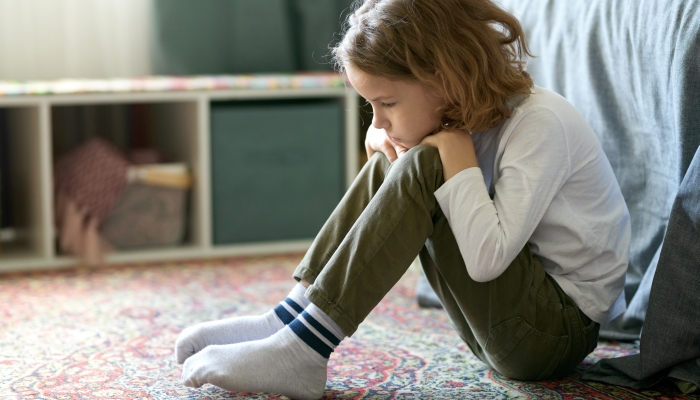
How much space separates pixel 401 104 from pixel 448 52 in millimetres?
91

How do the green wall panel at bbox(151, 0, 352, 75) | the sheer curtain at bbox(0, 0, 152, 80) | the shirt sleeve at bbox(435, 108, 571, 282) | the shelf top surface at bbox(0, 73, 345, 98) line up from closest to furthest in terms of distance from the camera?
the shirt sleeve at bbox(435, 108, 571, 282) → the shelf top surface at bbox(0, 73, 345, 98) → the sheer curtain at bbox(0, 0, 152, 80) → the green wall panel at bbox(151, 0, 352, 75)

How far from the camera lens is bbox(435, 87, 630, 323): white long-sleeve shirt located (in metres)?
0.98

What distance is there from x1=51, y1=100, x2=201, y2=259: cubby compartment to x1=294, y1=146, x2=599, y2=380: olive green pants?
1.03 m

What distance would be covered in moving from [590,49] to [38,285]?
125 centimetres

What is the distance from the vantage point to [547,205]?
3.30 feet

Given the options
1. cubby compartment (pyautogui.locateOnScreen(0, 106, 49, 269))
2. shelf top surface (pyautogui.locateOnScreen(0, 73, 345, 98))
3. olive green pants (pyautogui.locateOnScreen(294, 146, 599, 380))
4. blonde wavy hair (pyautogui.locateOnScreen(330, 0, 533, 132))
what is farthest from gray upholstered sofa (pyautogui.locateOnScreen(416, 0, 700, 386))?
cubby compartment (pyautogui.locateOnScreen(0, 106, 49, 269))

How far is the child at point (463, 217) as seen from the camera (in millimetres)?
985

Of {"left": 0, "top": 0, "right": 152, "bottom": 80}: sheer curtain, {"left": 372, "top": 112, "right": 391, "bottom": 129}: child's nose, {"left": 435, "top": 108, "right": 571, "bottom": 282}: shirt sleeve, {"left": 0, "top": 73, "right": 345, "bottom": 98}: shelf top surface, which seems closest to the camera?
{"left": 435, "top": 108, "right": 571, "bottom": 282}: shirt sleeve

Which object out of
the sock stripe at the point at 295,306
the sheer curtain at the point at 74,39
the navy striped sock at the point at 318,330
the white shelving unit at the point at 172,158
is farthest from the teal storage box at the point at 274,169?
the navy striped sock at the point at 318,330

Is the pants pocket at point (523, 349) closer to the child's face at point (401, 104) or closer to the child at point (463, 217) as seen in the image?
the child at point (463, 217)

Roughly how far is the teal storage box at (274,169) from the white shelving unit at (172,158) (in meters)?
0.03

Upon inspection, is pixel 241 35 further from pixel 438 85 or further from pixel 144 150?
pixel 438 85

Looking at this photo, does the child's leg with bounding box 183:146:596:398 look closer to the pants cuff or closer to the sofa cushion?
the pants cuff

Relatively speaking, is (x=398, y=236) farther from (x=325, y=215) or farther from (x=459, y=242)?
(x=325, y=215)
